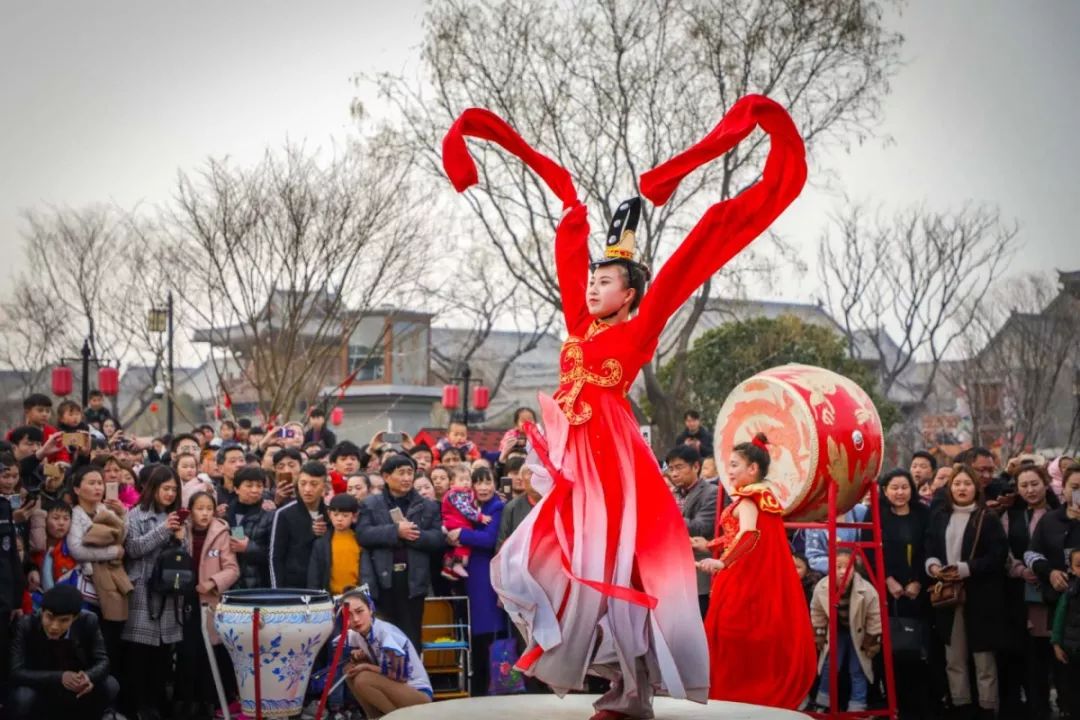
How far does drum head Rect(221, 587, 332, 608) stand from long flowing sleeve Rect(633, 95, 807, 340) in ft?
8.72

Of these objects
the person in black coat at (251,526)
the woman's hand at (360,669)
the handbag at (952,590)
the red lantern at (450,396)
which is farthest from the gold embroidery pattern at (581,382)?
the red lantern at (450,396)

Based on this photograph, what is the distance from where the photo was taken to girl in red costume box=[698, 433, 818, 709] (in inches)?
313

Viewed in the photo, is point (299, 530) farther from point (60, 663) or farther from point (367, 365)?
point (367, 365)

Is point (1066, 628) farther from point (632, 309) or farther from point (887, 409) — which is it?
point (887, 409)

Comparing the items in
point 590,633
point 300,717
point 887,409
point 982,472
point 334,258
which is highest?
point 334,258

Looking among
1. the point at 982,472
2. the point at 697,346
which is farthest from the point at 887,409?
the point at 982,472

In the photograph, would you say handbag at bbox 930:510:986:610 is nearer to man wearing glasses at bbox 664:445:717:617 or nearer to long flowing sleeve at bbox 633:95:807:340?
man wearing glasses at bbox 664:445:717:617

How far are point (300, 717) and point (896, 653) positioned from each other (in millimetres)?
3881

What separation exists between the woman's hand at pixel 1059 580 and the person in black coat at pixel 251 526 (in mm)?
5065

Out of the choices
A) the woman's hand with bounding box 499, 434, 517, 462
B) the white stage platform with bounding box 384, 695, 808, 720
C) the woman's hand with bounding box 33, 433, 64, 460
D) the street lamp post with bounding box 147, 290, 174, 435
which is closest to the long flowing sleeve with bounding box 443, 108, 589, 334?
the white stage platform with bounding box 384, 695, 808, 720

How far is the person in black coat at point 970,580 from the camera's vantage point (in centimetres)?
943

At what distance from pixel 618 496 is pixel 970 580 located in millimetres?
4689

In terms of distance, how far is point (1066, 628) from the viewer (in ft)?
28.2

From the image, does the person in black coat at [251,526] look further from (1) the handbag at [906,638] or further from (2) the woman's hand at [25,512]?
(1) the handbag at [906,638]
